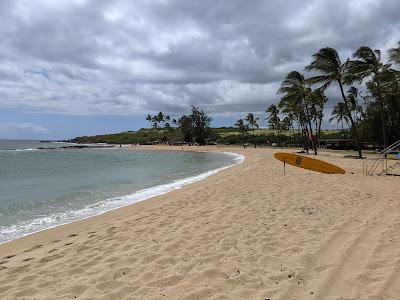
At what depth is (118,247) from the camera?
5.84 m

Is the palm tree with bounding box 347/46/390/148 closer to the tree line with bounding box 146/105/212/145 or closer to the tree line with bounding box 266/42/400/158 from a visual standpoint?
the tree line with bounding box 266/42/400/158

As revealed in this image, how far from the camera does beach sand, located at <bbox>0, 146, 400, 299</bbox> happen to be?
3.93 metres

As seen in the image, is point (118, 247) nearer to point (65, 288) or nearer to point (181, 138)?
point (65, 288)

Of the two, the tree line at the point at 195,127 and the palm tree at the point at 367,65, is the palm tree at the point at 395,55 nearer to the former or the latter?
the palm tree at the point at 367,65

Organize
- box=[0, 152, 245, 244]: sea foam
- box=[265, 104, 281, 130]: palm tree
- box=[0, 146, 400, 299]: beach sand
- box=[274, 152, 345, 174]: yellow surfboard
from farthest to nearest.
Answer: box=[265, 104, 281, 130]: palm tree, box=[274, 152, 345, 174]: yellow surfboard, box=[0, 152, 245, 244]: sea foam, box=[0, 146, 400, 299]: beach sand

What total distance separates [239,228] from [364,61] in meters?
26.7

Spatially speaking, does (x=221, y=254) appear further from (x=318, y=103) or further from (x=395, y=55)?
(x=318, y=103)

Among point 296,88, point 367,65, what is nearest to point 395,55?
point 367,65

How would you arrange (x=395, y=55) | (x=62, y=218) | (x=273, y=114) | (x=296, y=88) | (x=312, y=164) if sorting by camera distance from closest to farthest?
1. (x=62, y=218)
2. (x=312, y=164)
3. (x=395, y=55)
4. (x=296, y=88)
5. (x=273, y=114)

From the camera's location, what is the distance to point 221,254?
5.06 m

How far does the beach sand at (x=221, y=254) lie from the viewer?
3.93 meters

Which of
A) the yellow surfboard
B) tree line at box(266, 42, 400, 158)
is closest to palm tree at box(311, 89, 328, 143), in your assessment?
tree line at box(266, 42, 400, 158)

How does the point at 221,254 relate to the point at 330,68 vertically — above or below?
below

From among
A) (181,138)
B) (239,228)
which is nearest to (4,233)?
(239,228)
